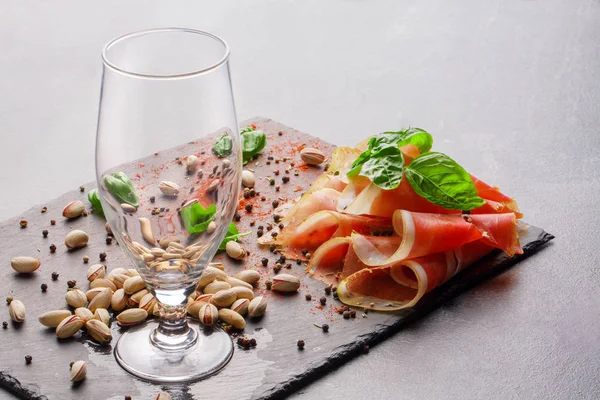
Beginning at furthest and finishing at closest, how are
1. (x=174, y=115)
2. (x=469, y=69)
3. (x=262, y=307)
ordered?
1. (x=469, y=69)
2. (x=262, y=307)
3. (x=174, y=115)

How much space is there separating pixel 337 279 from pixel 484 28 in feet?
7.32

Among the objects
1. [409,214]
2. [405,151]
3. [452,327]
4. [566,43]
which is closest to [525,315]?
[452,327]

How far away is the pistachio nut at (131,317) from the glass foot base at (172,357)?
16 millimetres

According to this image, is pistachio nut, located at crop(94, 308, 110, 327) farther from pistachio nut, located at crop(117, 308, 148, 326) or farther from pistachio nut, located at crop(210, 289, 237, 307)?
pistachio nut, located at crop(210, 289, 237, 307)

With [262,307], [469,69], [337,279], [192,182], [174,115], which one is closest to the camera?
[174,115]

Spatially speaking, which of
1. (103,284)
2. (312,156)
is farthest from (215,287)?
(312,156)

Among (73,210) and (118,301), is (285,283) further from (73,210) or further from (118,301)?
(73,210)

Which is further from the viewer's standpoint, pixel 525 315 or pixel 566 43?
pixel 566 43

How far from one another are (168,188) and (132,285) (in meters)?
0.45

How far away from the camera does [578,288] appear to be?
247 centimetres

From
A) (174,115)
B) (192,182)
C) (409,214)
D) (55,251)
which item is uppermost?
(174,115)

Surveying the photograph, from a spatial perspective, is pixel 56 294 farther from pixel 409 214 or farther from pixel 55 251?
pixel 409 214

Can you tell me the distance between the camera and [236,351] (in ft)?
7.18

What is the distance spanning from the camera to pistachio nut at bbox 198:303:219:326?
2.25m
